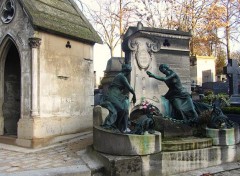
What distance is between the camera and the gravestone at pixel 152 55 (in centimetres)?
900

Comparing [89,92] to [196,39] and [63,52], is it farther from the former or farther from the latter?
[196,39]

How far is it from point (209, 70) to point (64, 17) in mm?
16430

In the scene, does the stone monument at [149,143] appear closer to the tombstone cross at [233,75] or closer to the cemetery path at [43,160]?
the cemetery path at [43,160]

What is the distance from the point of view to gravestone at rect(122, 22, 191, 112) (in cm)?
900

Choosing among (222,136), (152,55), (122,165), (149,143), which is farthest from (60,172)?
(152,55)

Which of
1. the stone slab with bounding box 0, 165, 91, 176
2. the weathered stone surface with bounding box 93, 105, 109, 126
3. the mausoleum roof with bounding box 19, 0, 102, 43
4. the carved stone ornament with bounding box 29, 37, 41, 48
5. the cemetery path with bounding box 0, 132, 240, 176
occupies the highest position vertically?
the mausoleum roof with bounding box 19, 0, 102, 43

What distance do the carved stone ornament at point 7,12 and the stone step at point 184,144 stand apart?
617 centimetres

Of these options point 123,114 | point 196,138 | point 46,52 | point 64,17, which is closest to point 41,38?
point 46,52

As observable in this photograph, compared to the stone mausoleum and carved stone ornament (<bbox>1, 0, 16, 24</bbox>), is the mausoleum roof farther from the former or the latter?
carved stone ornament (<bbox>1, 0, 16, 24</bbox>)

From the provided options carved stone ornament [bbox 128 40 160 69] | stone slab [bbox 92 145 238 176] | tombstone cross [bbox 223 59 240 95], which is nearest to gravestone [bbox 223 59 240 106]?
tombstone cross [bbox 223 59 240 95]

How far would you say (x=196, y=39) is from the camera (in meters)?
25.9

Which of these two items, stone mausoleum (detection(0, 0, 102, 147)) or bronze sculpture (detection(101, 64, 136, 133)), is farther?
→ stone mausoleum (detection(0, 0, 102, 147))

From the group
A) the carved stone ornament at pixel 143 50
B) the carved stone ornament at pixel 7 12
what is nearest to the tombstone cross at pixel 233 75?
the carved stone ornament at pixel 143 50

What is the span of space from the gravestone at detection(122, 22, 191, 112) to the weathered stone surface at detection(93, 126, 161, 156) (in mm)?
3419
